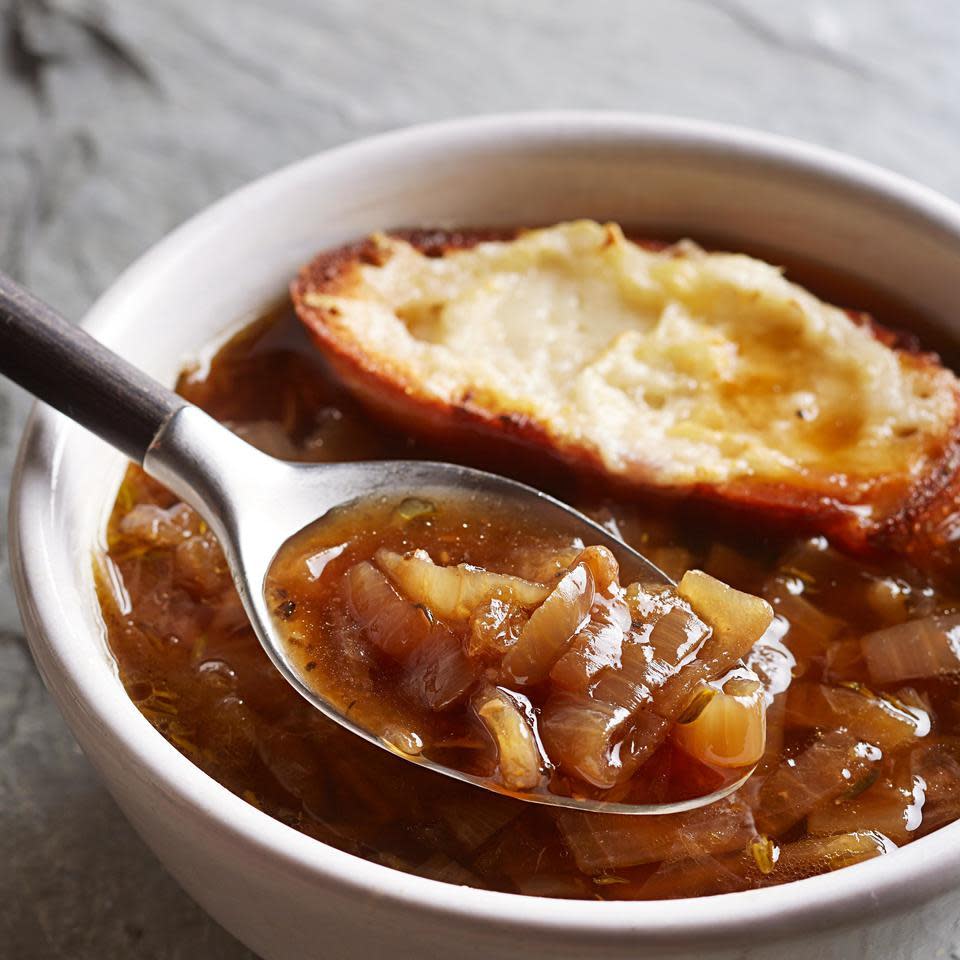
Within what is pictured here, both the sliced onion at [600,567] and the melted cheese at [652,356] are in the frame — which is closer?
the sliced onion at [600,567]

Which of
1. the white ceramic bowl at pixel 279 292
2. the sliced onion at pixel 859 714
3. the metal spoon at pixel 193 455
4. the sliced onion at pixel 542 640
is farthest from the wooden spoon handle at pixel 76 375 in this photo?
the sliced onion at pixel 859 714

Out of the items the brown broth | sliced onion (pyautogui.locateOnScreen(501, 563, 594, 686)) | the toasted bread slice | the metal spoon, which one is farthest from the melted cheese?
sliced onion (pyautogui.locateOnScreen(501, 563, 594, 686))

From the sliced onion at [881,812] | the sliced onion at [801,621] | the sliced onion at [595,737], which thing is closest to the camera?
the sliced onion at [595,737]

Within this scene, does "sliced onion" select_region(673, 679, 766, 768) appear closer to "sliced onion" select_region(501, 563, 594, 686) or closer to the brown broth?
the brown broth

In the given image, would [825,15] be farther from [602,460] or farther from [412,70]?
[602,460]

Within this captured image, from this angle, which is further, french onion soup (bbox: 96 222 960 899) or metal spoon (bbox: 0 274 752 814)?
metal spoon (bbox: 0 274 752 814)

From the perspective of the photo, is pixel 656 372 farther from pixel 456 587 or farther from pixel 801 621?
pixel 456 587

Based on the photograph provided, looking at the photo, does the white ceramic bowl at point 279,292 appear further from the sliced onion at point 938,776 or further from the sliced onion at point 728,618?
the sliced onion at point 728,618
